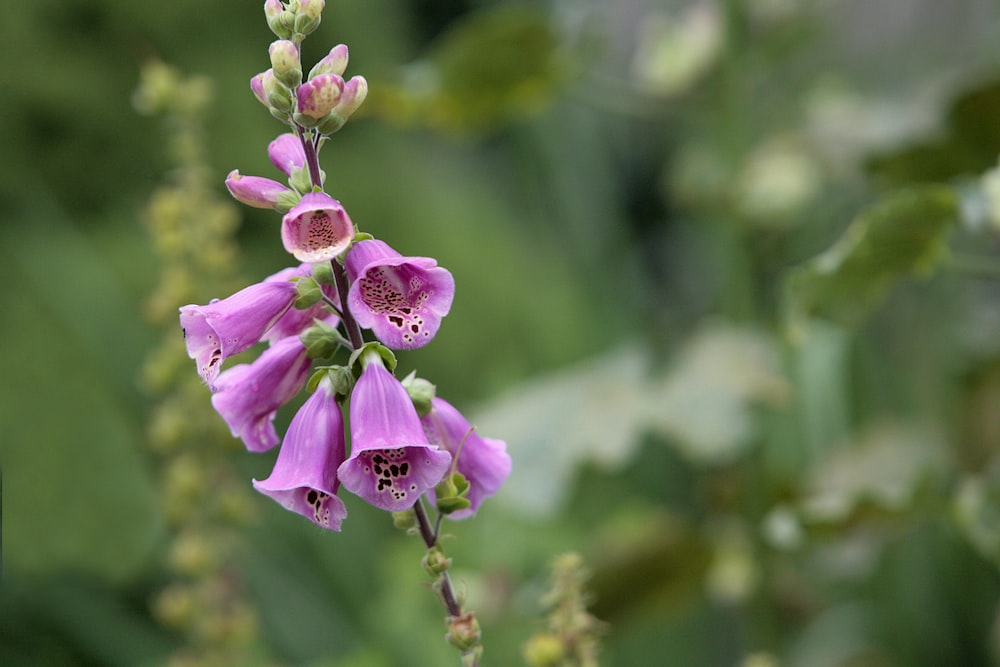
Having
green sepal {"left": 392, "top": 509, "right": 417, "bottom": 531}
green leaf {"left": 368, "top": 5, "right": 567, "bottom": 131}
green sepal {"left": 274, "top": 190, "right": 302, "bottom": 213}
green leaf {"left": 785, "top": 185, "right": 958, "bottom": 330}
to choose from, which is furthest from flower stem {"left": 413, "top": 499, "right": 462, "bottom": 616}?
green leaf {"left": 368, "top": 5, "right": 567, "bottom": 131}

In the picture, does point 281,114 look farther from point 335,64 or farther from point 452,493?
point 452,493

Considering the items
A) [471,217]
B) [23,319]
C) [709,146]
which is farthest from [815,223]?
[23,319]

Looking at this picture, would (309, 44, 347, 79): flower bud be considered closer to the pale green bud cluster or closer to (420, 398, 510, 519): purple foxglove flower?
the pale green bud cluster

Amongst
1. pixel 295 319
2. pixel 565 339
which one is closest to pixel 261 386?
pixel 295 319

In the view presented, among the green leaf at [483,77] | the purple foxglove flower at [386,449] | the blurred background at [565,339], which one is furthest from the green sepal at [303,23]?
the green leaf at [483,77]

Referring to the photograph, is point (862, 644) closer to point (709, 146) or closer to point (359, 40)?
point (709, 146)

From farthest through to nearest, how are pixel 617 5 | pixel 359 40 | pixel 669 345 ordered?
pixel 617 5 → pixel 359 40 → pixel 669 345
